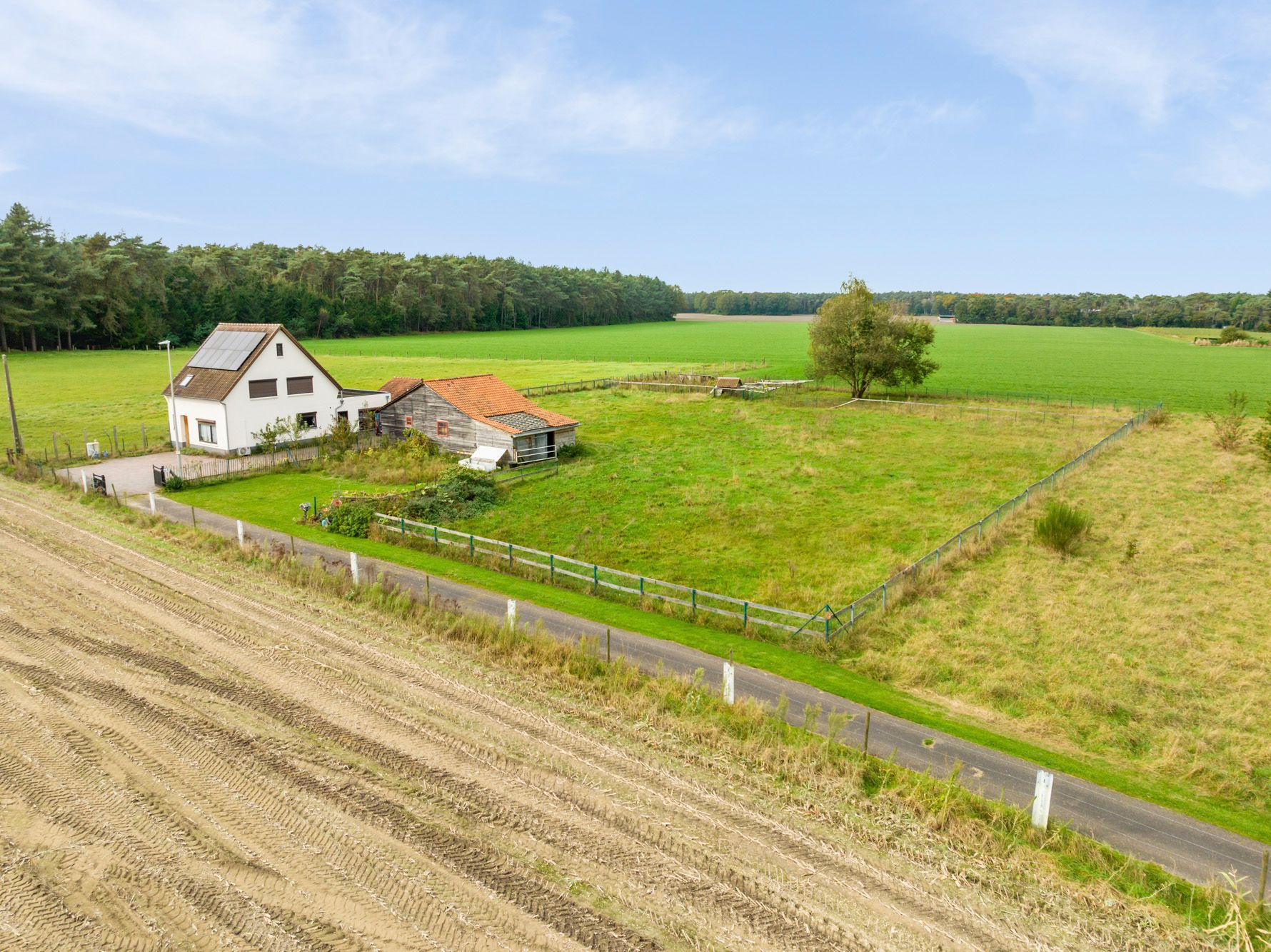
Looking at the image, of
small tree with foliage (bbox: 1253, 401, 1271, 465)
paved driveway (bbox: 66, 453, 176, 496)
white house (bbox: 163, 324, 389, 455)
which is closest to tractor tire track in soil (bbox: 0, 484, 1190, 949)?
paved driveway (bbox: 66, 453, 176, 496)

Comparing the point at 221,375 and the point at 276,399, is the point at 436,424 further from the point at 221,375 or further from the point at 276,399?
the point at 221,375

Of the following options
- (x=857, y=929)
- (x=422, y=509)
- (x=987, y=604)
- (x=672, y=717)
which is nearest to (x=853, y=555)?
(x=987, y=604)

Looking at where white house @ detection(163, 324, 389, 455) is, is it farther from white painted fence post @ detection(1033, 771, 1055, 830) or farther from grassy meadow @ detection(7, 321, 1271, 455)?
white painted fence post @ detection(1033, 771, 1055, 830)

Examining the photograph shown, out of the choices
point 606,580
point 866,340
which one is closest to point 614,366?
point 866,340

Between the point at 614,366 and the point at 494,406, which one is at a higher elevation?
the point at 614,366

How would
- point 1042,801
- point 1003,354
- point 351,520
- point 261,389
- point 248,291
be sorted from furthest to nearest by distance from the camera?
1. point 248,291
2. point 1003,354
3. point 261,389
4. point 351,520
5. point 1042,801

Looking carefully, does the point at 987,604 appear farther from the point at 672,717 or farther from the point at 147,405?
the point at 147,405
